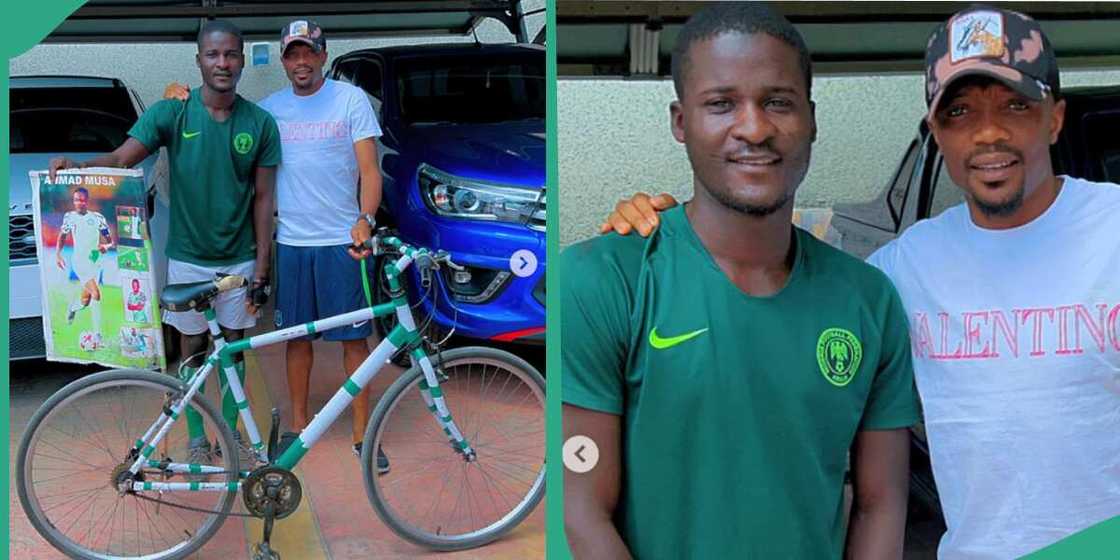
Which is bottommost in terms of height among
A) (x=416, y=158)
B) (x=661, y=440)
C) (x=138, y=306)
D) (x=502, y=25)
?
(x=661, y=440)

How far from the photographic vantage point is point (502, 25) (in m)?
3.15

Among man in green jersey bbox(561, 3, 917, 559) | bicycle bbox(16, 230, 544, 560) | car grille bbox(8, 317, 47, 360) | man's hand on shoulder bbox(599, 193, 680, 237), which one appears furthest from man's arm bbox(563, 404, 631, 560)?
car grille bbox(8, 317, 47, 360)

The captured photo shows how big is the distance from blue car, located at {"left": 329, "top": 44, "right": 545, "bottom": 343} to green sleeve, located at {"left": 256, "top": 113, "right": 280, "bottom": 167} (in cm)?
21

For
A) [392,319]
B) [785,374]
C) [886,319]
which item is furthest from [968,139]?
[392,319]

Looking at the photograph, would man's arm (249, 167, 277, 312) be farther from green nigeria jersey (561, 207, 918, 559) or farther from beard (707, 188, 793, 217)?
beard (707, 188, 793, 217)

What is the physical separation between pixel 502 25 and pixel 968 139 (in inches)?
45.9

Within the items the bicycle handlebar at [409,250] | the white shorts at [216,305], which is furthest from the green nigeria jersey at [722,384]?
the white shorts at [216,305]

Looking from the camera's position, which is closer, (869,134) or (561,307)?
(561,307)

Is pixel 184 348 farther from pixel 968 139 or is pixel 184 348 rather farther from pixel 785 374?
pixel 968 139

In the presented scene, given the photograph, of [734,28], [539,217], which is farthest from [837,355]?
[539,217]

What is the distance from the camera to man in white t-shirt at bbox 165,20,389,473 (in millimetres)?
3178

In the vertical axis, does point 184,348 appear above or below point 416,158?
below

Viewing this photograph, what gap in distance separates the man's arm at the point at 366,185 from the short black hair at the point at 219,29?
39 cm

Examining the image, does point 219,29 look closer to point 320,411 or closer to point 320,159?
point 320,159
